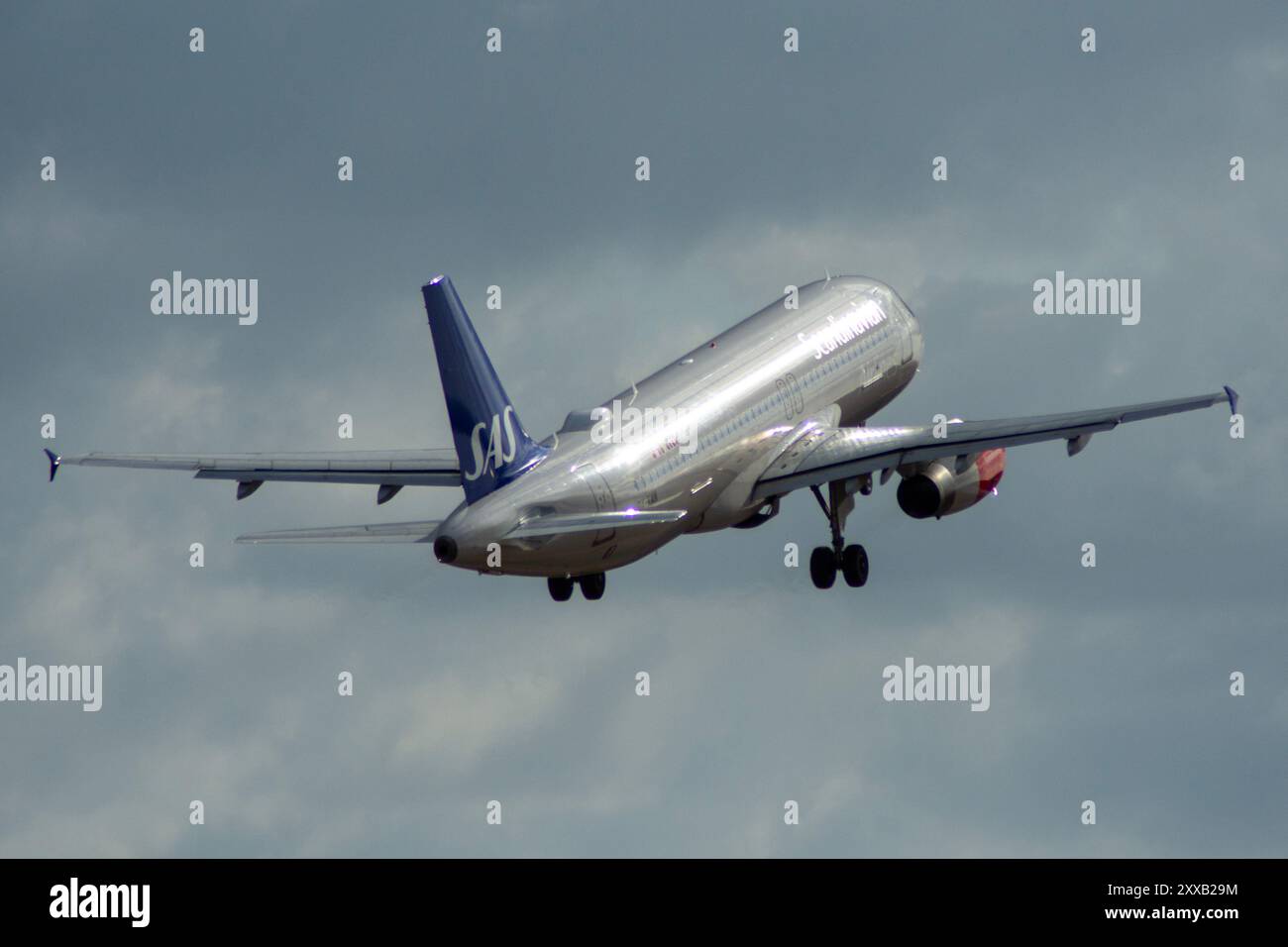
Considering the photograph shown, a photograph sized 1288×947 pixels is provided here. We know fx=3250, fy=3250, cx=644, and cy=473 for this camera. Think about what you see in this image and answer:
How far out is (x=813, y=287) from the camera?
91625mm

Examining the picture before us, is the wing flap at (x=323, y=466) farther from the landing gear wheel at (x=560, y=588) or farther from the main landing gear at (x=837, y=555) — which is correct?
the main landing gear at (x=837, y=555)

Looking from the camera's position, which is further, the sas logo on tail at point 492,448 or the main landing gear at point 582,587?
the main landing gear at point 582,587

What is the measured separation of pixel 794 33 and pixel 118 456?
65.3 ft

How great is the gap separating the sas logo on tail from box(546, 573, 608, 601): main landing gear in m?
10.1

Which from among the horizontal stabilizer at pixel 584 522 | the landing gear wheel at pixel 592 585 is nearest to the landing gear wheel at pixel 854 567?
the landing gear wheel at pixel 592 585

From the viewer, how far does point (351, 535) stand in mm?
70812

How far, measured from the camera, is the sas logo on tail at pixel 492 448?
7462cm

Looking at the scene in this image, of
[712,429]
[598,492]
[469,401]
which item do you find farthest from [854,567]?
[469,401]

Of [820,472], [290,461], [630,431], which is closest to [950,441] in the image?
[820,472]

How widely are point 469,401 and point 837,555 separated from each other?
15292mm

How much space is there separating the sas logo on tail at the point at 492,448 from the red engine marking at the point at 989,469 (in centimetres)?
1632

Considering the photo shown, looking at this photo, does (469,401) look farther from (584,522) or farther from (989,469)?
(989,469)

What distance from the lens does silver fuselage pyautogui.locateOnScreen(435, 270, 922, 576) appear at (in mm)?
74125

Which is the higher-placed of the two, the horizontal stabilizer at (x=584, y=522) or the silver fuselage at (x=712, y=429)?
the silver fuselage at (x=712, y=429)
